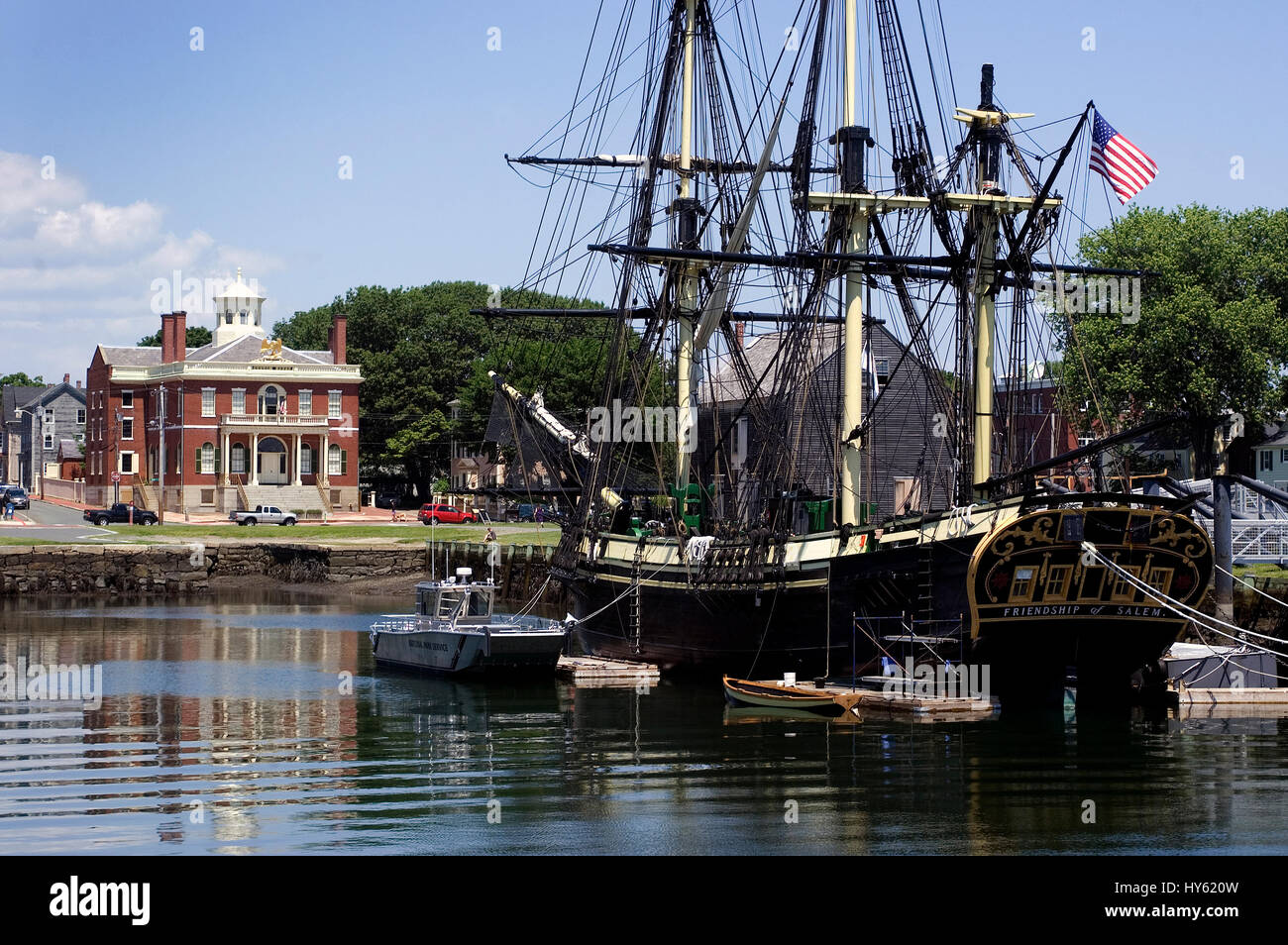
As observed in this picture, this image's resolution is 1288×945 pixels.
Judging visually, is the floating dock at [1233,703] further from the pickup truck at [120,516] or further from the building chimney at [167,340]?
the building chimney at [167,340]

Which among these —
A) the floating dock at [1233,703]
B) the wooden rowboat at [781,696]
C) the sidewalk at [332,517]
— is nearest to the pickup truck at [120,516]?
the sidewalk at [332,517]

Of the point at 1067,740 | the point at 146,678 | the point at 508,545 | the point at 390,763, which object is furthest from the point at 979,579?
the point at 508,545

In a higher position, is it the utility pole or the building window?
the building window

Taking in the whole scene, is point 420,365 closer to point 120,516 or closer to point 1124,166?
point 120,516

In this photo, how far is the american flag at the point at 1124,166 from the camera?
3825 cm

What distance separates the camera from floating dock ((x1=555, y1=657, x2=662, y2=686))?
4262 cm

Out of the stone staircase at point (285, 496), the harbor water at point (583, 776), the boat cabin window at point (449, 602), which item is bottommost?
the harbor water at point (583, 776)

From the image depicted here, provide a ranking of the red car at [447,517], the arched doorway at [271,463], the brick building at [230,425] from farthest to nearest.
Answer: the arched doorway at [271,463], the brick building at [230,425], the red car at [447,517]

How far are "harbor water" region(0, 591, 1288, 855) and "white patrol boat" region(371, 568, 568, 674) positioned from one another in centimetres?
70

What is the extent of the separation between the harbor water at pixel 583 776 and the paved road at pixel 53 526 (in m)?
46.1

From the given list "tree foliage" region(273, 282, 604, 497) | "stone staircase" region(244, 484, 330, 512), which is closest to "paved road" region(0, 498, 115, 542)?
"stone staircase" region(244, 484, 330, 512)

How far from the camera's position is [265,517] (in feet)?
315

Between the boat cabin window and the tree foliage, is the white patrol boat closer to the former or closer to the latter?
the boat cabin window

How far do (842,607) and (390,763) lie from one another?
12874mm
